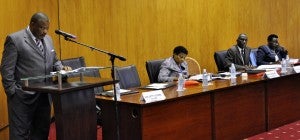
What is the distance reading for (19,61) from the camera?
3.46 meters

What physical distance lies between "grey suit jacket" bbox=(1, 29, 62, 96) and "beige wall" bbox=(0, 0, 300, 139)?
170 centimetres

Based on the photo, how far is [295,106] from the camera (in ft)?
18.3

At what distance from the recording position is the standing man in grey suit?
3403 mm

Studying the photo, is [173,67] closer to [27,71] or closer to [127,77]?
[127,77]

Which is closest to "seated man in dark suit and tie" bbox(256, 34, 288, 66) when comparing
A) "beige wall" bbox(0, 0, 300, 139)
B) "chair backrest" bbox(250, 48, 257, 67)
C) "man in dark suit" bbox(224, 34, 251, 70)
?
"chair backrest" bbox(250, 48, 257, 67)

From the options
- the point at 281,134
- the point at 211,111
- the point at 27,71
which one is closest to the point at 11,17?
the point at 27,71

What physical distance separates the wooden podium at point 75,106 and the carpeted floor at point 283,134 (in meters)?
2.18

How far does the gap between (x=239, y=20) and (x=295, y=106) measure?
328cm

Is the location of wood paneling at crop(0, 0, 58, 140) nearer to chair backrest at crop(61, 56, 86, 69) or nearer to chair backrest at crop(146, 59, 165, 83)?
chair backrest at crop(61, 56, 86, 69)

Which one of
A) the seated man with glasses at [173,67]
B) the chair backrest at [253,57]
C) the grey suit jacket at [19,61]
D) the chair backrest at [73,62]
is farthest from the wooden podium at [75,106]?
the chair backrest at [253,57]

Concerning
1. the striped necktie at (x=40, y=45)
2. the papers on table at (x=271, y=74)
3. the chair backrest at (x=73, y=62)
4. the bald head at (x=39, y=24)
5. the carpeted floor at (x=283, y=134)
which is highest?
the bald head at (x=39, y=24)

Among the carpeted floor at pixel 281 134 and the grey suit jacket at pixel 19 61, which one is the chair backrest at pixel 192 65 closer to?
the carpeted floor at pixel 281 134

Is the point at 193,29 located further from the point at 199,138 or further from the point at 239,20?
the point at 199,138

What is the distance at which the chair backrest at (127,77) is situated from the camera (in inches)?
192
